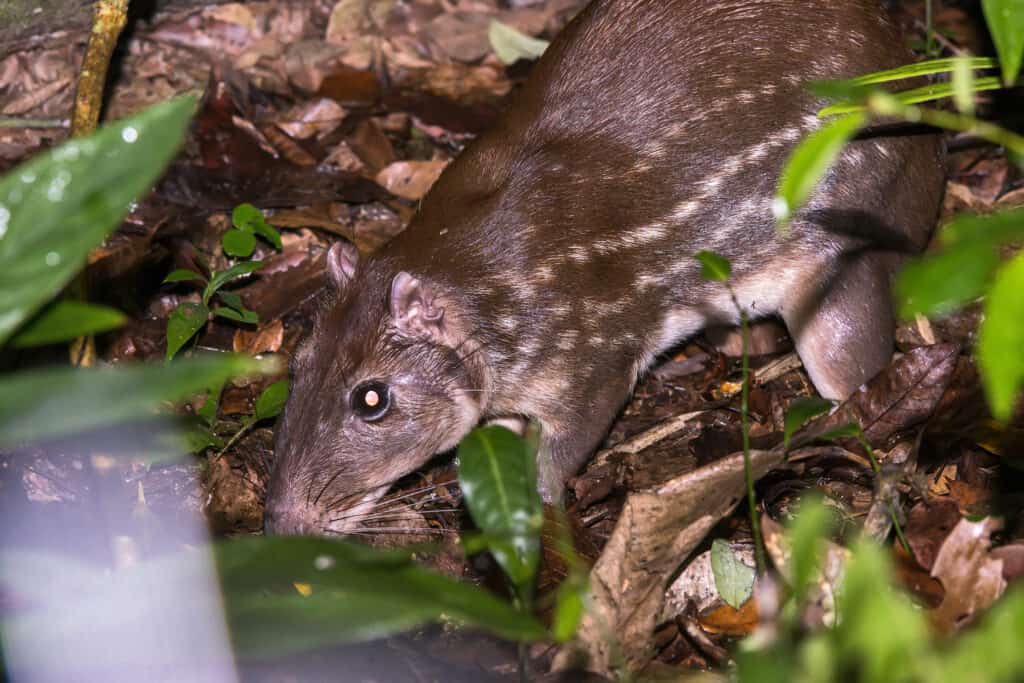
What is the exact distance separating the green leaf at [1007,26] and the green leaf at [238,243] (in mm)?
3430

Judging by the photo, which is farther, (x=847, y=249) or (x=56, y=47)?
(x=56, y=47)

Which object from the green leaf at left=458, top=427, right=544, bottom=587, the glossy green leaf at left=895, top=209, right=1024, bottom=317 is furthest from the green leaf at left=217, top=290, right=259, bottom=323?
the glossy green leaf at left=895, top=209, right=1024, bottom=317

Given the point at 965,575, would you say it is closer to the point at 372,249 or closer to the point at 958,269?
the point at 958,269

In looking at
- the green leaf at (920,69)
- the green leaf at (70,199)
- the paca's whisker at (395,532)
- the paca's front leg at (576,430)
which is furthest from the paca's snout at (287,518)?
the green leaf at (920,69)

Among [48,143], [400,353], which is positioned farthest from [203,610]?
[48,143]

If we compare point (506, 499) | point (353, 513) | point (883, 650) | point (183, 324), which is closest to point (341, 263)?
point (183, 324)

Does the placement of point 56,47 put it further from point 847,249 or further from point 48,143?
point 847,249

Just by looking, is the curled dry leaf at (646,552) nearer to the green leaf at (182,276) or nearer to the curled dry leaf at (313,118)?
the green leaf at (182,276)

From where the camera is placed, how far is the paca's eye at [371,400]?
389cm

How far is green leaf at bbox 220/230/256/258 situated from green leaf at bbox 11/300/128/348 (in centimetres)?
287

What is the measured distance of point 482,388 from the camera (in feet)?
13.6

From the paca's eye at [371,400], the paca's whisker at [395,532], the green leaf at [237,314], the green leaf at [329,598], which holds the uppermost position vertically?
the green leaf at [329,598]

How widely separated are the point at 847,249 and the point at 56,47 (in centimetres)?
383

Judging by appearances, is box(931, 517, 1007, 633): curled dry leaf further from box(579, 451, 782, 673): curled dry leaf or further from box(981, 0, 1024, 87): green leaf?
box(981, 0, 1024, 87): green leaf
